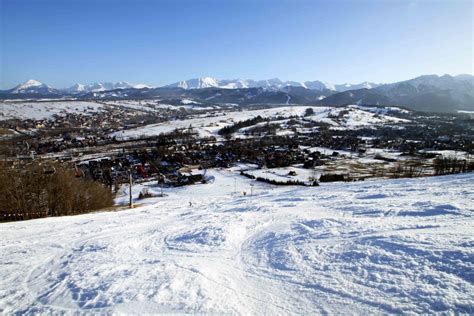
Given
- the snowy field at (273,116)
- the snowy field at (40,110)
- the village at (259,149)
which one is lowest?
the village at (259,149)

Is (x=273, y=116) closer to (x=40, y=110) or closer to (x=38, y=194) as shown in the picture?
(x=40, y=110)

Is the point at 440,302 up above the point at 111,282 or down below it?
above

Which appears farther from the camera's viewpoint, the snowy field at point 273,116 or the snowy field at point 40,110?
the snowy field at point 40,110

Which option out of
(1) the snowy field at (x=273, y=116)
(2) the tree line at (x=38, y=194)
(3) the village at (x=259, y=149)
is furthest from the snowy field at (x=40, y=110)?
(2) the tree line at (x=38, y=194)

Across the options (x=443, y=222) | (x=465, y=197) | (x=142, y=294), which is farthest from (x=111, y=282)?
(x=465, y=197)

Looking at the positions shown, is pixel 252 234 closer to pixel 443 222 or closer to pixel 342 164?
pixel 443 222

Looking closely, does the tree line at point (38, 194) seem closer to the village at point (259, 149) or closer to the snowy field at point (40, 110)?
the village at point (259, 149)

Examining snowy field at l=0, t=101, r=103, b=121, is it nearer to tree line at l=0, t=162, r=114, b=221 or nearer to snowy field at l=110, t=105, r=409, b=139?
snowy field at l=110, t=105, r=409, b=139

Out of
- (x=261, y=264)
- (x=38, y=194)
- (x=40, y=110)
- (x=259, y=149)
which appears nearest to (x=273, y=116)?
(x=259, y=149)
